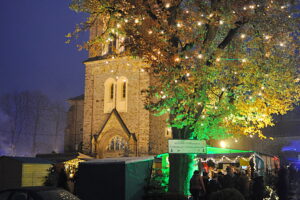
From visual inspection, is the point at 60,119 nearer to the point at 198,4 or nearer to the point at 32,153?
the point at 32,153

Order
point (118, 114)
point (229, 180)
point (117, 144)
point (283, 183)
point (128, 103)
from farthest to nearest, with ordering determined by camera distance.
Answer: point (128, 103), point (118, 114), point (117, 144), point (229, 180), point (283, 183)

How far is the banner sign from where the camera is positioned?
11438 mm

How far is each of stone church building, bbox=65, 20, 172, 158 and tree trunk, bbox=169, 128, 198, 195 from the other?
14.5 m

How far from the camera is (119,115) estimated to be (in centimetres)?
2923

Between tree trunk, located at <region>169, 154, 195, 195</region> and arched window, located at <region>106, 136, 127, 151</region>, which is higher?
arched window, located at <region>106, 136, 127, 151</region>

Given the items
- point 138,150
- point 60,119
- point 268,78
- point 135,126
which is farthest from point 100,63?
point 60,119

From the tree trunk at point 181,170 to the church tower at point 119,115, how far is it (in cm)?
1446

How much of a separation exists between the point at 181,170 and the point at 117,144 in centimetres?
1652

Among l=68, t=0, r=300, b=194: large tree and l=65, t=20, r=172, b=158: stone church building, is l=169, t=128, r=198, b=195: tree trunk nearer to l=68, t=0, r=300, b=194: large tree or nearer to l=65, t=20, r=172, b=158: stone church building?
l=68, t=0, r=300, b=194: large tree

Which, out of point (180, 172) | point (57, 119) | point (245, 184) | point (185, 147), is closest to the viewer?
point (185, 147)

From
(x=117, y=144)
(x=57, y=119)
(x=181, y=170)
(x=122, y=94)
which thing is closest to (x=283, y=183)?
(x=181, y=170)

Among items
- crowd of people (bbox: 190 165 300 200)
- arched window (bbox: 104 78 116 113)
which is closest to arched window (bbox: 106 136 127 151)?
arched window (bbox: 104 78 116 113)

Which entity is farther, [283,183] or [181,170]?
[181,170]

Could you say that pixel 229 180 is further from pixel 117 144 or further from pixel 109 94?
pixel 109 94
